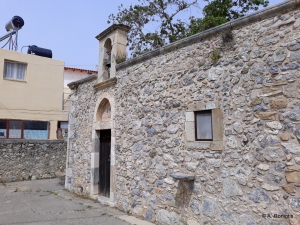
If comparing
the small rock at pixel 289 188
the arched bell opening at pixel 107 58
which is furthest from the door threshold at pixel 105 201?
the small rock at pixel 289 188

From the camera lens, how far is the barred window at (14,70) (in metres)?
13.1

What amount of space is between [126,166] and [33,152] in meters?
6.50

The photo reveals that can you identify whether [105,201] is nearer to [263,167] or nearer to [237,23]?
[263,167]

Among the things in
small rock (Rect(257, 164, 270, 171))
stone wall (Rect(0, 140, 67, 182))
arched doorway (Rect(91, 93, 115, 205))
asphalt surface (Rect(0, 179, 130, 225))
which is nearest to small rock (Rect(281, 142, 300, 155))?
small rock (Rect(257, 164, 270, 171))

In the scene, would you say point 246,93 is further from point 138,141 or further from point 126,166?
point 126,166

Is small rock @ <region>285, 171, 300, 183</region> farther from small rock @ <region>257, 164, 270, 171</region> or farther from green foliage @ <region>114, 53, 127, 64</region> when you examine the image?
green foliage @ <region>114, 53, 127, 64</region>

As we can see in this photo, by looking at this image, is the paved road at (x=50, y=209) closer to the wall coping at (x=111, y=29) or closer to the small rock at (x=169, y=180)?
the small rock at (x=169, y=180)

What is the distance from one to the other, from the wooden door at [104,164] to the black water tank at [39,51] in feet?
34.9

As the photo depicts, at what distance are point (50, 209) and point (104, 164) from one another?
1683 mm

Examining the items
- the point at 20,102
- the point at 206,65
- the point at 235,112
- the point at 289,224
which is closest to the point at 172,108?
the point at 206,65

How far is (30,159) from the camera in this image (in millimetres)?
10547

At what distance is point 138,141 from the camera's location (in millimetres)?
5547

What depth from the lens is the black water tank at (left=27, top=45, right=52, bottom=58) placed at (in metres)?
15.3

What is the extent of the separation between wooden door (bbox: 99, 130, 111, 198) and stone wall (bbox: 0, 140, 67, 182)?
5.05 m
